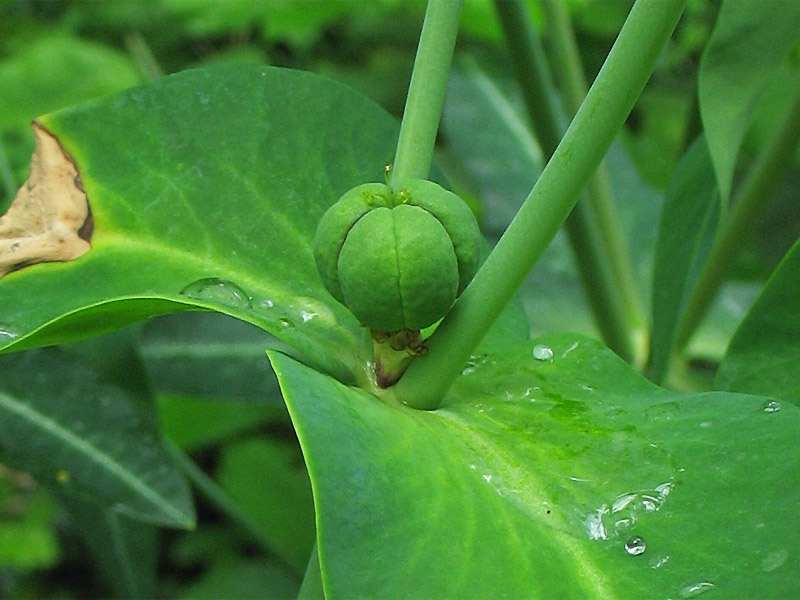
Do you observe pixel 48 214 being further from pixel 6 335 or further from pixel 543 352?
pixel 543 352

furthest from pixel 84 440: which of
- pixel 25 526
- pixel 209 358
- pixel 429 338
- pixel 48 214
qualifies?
pixel 25 526

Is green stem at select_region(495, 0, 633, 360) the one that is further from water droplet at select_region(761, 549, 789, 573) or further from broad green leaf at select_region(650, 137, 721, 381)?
water droplet at select_region(761, 549, 789, 573)

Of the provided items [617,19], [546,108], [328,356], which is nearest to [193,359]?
[546,108]

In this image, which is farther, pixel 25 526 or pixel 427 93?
pixel 25 526

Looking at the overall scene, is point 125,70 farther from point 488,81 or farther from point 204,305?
point 204,305

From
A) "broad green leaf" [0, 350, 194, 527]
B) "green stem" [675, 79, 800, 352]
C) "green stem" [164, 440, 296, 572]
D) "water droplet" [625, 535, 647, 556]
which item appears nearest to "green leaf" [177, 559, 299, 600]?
"green stem" [164, 440, 296, 572]

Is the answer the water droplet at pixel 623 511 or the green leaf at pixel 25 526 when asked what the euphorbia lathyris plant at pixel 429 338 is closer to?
the water droplet at pixel 623 511

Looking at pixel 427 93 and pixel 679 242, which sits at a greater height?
pixel 679 242
